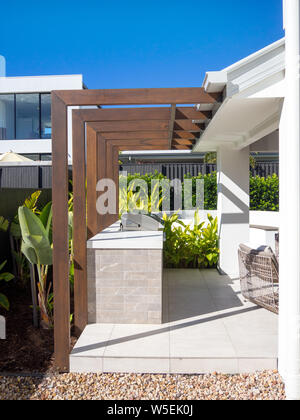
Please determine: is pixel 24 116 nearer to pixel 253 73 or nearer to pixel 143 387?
pixel 253 73

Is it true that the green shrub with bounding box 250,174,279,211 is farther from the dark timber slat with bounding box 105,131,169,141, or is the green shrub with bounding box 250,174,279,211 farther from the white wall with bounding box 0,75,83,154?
the white wall with bounding box 0,75,83,154

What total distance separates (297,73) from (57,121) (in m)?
2.28

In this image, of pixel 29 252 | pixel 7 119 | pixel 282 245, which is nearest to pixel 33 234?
pixel 29 252

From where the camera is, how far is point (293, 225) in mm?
3178

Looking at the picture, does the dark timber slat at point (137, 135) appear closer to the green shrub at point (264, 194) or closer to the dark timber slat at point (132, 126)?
the dark timber slat at point (132, 126)

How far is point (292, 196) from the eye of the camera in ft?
10.4

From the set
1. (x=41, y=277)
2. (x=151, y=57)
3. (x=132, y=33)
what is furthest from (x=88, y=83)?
(x=41, y=277)

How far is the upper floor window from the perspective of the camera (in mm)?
20031

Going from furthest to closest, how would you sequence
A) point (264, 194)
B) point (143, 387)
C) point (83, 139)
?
point (264, 194), point (83, 139), point (143, 387)

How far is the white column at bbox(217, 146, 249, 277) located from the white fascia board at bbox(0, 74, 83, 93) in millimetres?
14681

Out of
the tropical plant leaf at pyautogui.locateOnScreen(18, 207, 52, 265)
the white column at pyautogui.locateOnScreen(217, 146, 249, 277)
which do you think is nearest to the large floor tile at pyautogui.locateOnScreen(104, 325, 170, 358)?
the tropical plant leaf at pyautogui.locateOnScreen(18, 207, 52, 265)

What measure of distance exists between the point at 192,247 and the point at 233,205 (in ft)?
4.26

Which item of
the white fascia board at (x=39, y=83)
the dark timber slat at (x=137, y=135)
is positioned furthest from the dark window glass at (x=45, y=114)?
the dark timber slat at (x=137, y=135)
